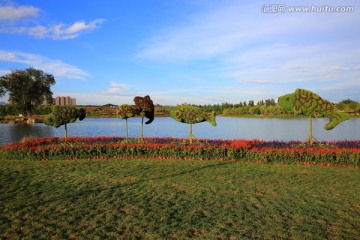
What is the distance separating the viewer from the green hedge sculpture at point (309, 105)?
13.4 metres

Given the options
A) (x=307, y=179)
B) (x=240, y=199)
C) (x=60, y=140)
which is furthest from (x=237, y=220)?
(x=60, y=140)

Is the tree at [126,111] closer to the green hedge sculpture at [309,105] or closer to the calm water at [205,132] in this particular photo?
the green hedge sculpture at [309,105]

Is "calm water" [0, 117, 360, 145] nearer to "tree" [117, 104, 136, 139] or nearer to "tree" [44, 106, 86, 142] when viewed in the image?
"tree" [44, 106, 86, 142]

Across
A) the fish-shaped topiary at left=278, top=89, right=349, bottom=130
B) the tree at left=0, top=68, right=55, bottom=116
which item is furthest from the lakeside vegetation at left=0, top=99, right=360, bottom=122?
the fish-shaped topiary at left=278, top=89, right=349, bottom=130

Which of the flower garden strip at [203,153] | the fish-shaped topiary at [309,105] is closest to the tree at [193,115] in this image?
the flower garden strip at [203,153]

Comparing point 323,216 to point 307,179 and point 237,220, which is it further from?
point 307,179

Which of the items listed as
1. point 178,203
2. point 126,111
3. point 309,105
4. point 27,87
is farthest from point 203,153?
point 27,87

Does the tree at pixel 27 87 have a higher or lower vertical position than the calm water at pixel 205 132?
higher

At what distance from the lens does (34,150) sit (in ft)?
38.8

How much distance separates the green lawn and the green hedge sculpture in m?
4.27

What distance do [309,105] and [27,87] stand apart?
43.0 m

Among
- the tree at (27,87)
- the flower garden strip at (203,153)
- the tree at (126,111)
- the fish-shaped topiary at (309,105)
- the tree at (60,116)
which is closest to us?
the flower garden strip at (203,153)

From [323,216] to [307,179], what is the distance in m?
3.17

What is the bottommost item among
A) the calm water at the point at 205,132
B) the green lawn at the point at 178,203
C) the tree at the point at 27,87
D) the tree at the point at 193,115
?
the calm water at the point at 205,132
